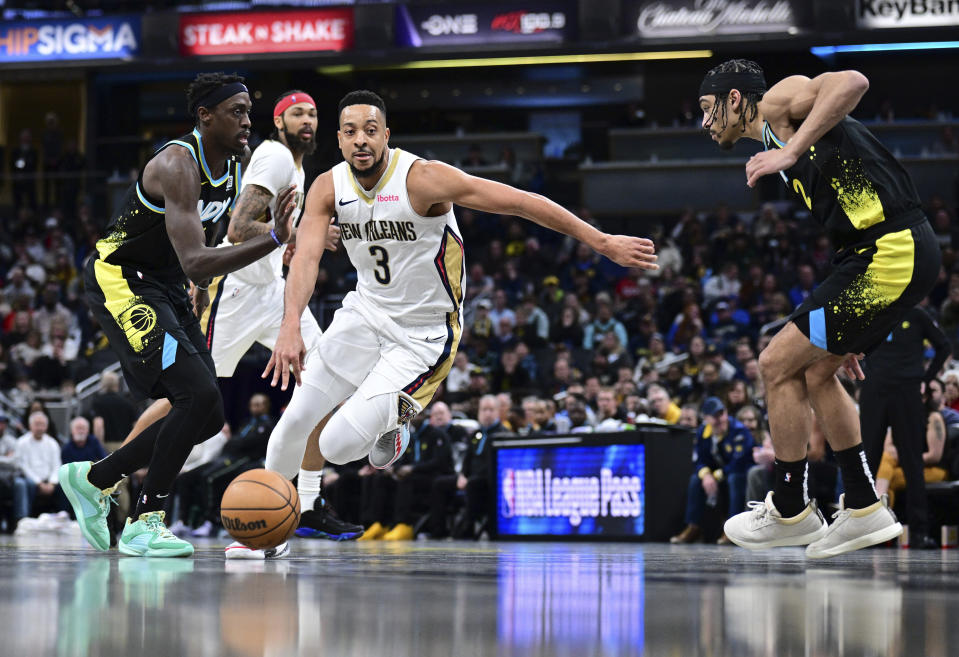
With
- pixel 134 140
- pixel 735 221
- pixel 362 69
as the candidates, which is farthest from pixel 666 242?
pixel 134 140

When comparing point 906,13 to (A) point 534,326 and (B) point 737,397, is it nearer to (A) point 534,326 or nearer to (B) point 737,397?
(A) point 534,326

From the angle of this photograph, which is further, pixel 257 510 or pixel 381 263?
pixel 381 263

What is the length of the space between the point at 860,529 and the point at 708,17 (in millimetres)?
16933

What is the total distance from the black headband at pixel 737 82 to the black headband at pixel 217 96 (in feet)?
7.55

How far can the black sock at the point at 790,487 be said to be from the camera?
5.34m

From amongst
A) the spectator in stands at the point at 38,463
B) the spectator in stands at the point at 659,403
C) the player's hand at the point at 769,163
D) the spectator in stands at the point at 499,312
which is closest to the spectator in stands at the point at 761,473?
the spectator in stands at the point at 659,403

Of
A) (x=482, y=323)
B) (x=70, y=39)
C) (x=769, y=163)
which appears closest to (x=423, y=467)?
(x=482, y=323)

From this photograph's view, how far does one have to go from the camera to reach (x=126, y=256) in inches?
234

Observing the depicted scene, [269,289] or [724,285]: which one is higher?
[724,285]

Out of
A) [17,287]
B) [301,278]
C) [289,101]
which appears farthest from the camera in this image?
[17,287]

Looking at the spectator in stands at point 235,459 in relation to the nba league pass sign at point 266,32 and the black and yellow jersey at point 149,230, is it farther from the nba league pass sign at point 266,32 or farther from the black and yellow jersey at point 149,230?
the nba league pass sign at point 266,32

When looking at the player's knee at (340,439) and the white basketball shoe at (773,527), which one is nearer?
the white basketball shoe at (773,527)

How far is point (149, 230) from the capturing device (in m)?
5.89

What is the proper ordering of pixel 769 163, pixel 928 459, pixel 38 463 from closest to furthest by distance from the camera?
pixel 769 163 < pixel 928 459 < pixel 38 463
